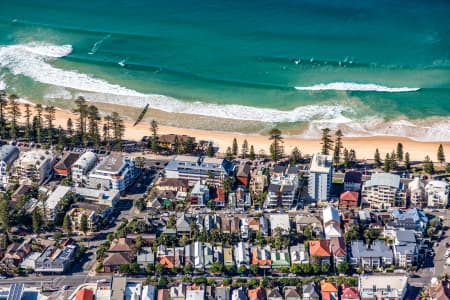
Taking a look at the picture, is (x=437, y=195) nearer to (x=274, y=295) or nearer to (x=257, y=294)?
(x=274, y=295)

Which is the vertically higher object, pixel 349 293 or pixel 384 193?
pixel 384 193

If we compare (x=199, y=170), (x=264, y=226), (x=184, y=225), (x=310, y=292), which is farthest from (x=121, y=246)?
(x=310, y=292)

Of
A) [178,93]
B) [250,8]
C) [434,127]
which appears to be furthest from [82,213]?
[250,8]

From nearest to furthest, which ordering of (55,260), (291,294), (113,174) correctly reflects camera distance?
1. (291,294)
2. (55,260)
3. (113,174)

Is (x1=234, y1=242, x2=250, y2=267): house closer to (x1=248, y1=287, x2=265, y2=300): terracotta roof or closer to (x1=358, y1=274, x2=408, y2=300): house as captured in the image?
(x1=248, y1=287, x2=265, y2=300): terracotta roof

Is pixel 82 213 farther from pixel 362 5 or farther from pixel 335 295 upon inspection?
pixel 362 5

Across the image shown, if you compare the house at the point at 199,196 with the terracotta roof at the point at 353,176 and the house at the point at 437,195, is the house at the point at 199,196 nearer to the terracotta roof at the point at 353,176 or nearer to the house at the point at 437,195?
the terracotta roof at the point at 353,176
